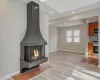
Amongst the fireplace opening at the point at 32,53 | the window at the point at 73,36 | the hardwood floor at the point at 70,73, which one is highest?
the window at the point at 73,36

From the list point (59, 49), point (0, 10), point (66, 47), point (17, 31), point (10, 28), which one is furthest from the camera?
point (59, 49)

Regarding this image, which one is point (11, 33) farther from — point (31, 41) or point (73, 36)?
point (73, 36)

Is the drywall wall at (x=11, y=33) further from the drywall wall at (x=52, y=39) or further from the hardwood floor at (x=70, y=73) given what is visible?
the drywall wall at (x=52, y=39)

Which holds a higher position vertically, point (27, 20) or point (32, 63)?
point (27, 20)

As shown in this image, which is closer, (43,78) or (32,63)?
(43,78)

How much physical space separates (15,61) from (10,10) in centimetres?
185

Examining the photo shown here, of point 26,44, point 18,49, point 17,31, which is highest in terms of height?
point 17,31

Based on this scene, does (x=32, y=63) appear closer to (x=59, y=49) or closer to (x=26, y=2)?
(x=26, y=2)

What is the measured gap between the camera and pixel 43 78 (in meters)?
2.79

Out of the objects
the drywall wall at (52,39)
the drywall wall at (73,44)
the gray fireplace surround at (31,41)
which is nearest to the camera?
the gray fireplace surround at (31,41)

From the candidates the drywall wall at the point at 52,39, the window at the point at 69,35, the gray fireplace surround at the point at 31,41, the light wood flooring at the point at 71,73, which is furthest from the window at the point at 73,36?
the gray fireplace surround at the point at 31,41

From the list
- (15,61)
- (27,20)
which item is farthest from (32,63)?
(27,20)

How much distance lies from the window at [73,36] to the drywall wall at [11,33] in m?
5.85

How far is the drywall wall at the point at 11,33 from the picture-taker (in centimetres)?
272
